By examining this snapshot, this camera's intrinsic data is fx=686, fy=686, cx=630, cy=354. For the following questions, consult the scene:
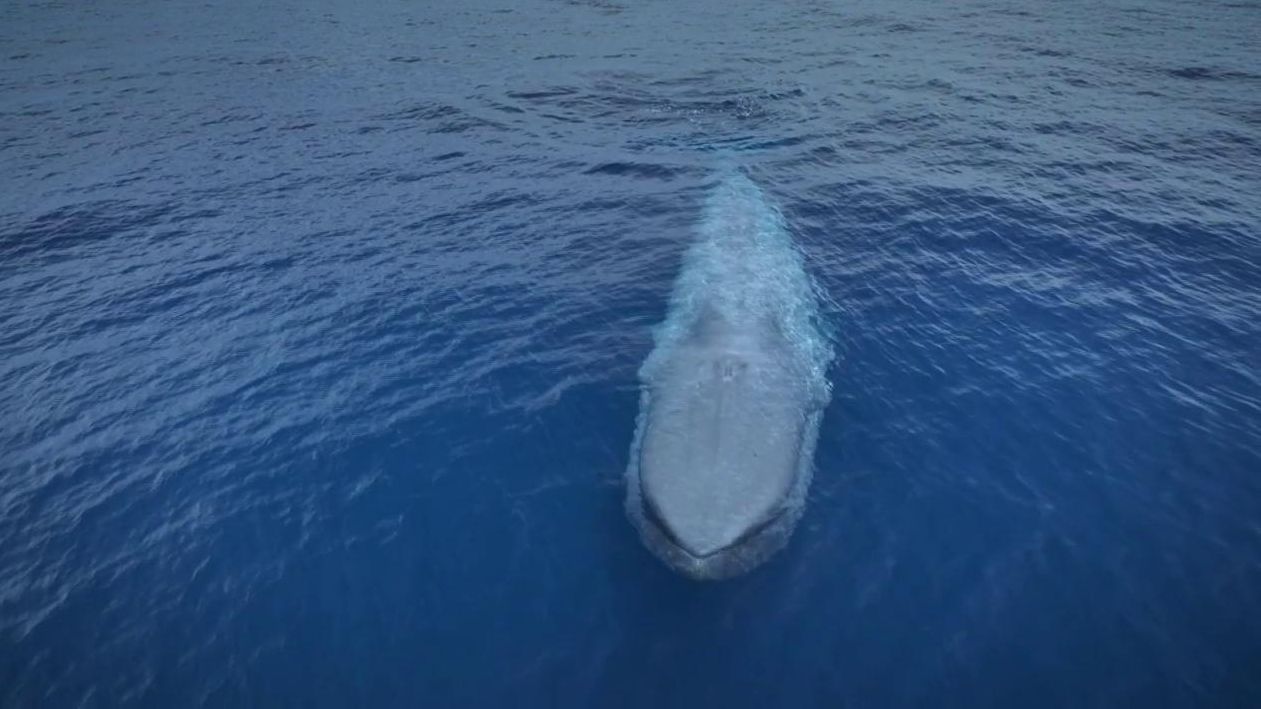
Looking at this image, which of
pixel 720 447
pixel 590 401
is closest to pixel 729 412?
pixel 720 447

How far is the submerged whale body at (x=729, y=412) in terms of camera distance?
21.3m

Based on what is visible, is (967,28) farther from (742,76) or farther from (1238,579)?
(1238,579)

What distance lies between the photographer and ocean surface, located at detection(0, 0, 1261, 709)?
19.1m

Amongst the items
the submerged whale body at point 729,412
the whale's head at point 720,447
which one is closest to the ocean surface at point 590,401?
the submerged whale body at point 729,412

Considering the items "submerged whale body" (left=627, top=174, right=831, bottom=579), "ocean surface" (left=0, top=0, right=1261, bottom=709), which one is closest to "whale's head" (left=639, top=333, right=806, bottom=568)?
"submerged whale body" (left=627, top=174, right=831, bottom=579)

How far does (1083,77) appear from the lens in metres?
62.4

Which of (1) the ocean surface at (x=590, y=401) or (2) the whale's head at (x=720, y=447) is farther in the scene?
(2) the whale's head at (x=720, y=447)

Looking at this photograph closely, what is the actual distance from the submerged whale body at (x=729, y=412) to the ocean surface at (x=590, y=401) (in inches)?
38.4

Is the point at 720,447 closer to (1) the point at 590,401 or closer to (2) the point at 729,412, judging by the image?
(2) the point at 729,412

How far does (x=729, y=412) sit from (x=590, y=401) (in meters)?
6.03

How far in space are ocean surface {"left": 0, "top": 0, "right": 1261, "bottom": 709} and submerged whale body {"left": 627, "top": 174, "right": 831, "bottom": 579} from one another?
0.98m

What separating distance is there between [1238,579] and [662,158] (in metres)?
39.2

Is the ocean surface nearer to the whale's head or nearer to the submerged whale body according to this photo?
the submerged whale body

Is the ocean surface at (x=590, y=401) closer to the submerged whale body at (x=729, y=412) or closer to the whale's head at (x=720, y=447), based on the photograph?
→ the submerged whale body at (x=729, y=412)
